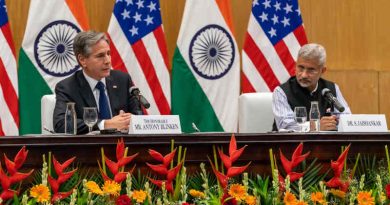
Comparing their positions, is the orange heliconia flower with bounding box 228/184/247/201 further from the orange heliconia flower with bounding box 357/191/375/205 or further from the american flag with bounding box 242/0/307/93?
the american flag with bounding box 242/0/307/93

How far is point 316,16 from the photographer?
7.04 m

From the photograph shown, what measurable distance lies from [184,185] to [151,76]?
364 cm

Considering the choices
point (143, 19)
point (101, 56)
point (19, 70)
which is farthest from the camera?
point (143, 19)

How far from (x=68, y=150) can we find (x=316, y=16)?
4.28m

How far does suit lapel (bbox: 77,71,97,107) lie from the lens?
4.78 meters

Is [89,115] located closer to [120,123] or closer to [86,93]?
[120,123]

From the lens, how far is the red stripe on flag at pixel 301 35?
6.68m

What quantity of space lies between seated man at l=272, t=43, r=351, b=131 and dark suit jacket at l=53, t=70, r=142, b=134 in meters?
0.82

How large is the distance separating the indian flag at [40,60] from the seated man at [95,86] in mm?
1055

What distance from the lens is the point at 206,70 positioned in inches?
256

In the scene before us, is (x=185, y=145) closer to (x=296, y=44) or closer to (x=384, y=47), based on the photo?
(x=296, y=44)

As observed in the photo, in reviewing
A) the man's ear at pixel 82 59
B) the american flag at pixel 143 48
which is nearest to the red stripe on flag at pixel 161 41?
the american flag at pixel 143 48

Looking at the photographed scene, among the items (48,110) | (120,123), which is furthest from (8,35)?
(120,123)

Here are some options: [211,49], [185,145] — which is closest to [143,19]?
[211,49]
